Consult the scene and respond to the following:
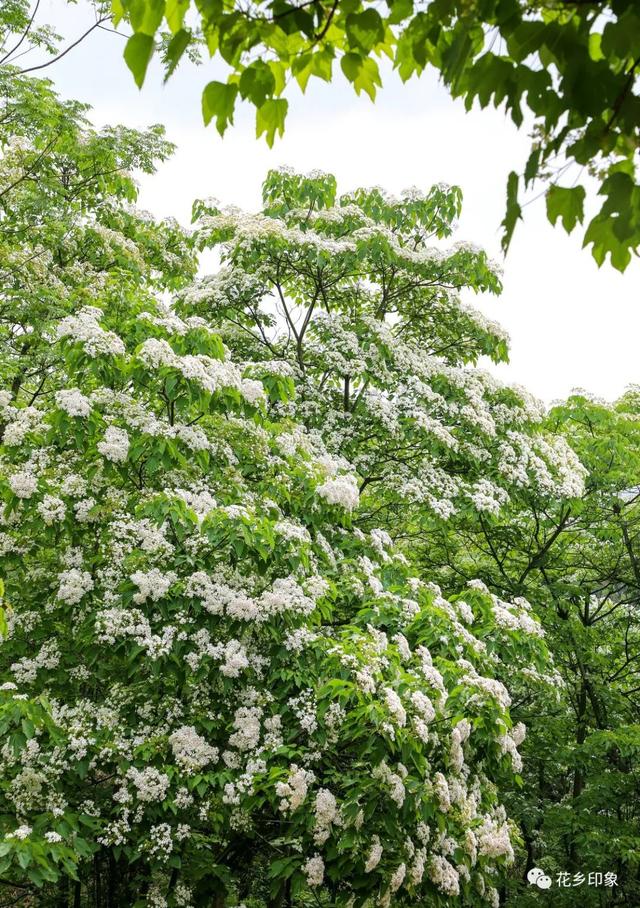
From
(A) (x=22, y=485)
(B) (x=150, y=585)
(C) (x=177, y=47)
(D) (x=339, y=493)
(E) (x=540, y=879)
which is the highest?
(D) (x=339, y=493)

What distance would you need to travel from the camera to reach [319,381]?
31.5 feet

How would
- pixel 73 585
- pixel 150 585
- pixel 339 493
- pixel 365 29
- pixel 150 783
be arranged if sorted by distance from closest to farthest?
pixel 365 29 → pixel 150 783 → pixel 150 585 → pixel 73 585 → pixel 339 493

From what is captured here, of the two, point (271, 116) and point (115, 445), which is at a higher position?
point (115, 445)

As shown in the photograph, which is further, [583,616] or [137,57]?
[583,616]

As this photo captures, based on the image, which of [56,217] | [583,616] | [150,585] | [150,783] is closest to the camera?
[150,783]

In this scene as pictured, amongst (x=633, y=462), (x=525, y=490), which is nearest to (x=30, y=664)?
(x=525, y=490)

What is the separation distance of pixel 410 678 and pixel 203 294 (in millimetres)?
5933

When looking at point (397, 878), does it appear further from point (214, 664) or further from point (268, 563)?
point (268, 563)

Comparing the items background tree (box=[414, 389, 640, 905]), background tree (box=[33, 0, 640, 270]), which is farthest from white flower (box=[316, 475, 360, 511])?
background tree (box=[33, 0, 640, 270])

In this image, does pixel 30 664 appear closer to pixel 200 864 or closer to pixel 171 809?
pixel 171 809

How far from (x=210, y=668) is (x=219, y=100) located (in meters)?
4.08

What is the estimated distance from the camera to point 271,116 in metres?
2.10

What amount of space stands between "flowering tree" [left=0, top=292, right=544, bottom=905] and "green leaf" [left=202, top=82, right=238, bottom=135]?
11.2 ft

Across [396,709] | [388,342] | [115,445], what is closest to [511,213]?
[396,709]
